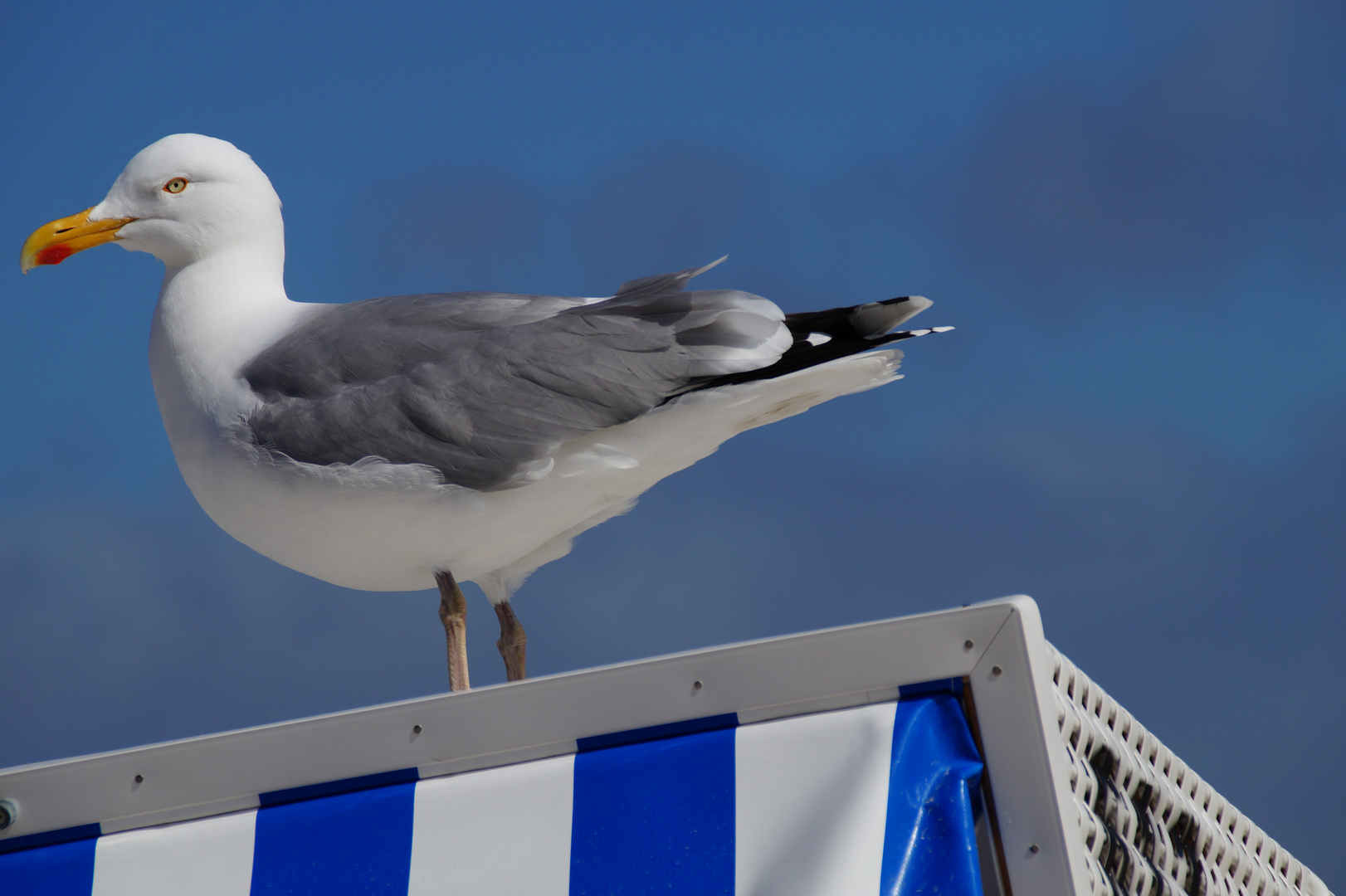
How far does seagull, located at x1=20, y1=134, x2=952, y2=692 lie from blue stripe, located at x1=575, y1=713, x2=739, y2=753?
4.33 ft

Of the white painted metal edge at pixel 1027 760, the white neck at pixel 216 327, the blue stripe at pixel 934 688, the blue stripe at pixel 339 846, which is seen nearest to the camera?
the white painted metal edge at pixel 1027 760

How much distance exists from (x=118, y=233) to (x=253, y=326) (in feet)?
1.98

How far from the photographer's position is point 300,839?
76.6 inches

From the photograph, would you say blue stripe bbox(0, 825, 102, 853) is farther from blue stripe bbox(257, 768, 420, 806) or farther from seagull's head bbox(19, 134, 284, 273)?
seagull's head bbox(19, 134, 284, 273)

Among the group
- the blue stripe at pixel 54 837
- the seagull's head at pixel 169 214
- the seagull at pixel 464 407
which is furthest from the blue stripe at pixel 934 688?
the seagull's head at pixel 169 214

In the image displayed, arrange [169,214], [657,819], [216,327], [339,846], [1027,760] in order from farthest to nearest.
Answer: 1. [169,214]
2. [216,327]
3. [339,846]
4. [657,819]
5. [1027,760]

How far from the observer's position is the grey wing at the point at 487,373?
10.3 ft

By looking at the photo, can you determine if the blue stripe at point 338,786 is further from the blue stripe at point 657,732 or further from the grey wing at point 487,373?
the grey wing at point 487,373

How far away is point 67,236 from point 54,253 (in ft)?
0.24

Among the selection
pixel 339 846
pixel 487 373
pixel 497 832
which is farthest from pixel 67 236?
pixel 497 832

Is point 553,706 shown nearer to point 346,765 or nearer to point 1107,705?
point 346,765

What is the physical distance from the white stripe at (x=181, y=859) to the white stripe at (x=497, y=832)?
28 cm

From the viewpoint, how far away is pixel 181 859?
1.99m

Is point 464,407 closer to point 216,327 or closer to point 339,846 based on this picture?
A: point 216,327
